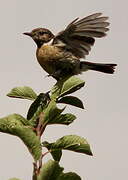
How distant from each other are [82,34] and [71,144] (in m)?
2.44

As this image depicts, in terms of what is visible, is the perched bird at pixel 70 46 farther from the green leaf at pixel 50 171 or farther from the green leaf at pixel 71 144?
the green leaf at pixel 50 171

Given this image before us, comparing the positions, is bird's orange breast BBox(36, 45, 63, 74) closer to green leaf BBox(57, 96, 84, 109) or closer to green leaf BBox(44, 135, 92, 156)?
green leaf BBox(57, 96, 84, 109)

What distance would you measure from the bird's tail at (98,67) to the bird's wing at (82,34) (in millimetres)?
370

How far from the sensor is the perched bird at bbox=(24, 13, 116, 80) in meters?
4.18

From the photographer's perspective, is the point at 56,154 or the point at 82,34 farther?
the point at 82,34

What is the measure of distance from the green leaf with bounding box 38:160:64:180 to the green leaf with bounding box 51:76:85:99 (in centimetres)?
57

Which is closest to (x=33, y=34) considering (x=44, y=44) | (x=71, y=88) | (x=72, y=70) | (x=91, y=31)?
(x=44, y=44)

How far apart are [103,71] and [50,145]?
11.5 feet

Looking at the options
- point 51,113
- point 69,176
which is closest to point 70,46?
point 51,113

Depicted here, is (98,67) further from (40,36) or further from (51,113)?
(51,113)

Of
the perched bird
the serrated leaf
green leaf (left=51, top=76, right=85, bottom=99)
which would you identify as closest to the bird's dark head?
the perched bird

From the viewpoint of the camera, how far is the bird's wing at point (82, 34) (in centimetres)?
410

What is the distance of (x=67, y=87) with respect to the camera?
102 inches

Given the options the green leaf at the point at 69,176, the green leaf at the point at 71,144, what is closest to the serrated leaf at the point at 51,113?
the green leaf at the point at 71,144
